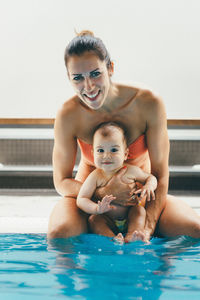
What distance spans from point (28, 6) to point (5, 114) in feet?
5.59

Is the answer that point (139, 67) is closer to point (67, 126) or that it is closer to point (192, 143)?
point (192, 143)

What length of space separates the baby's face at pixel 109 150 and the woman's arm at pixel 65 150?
7.1 inches

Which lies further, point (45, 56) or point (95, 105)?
point (45, 56)

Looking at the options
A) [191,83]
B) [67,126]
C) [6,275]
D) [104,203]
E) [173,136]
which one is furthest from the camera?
[191,83]

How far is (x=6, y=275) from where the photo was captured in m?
1.65

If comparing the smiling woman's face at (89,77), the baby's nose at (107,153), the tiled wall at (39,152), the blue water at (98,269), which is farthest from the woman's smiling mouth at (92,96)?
the tiled wall at (39,152)

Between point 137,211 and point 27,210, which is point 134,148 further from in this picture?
point 27,210

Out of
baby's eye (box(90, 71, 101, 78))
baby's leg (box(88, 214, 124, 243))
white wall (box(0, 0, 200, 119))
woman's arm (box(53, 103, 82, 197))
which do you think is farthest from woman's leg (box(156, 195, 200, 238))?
white wall (box(0, 0, 200, 119))

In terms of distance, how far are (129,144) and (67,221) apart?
568 mm

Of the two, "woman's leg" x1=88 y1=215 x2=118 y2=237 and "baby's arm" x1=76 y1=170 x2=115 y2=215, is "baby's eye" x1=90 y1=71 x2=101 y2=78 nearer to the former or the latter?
"baby's arm" x1=76 y1=170 x2=115 y2=215

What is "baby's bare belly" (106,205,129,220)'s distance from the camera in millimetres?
2168

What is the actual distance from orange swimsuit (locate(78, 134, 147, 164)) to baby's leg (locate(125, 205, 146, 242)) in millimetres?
327

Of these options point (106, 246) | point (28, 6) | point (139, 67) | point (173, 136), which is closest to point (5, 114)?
point (28, 6)

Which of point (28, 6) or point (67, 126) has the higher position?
point (28, 6)
